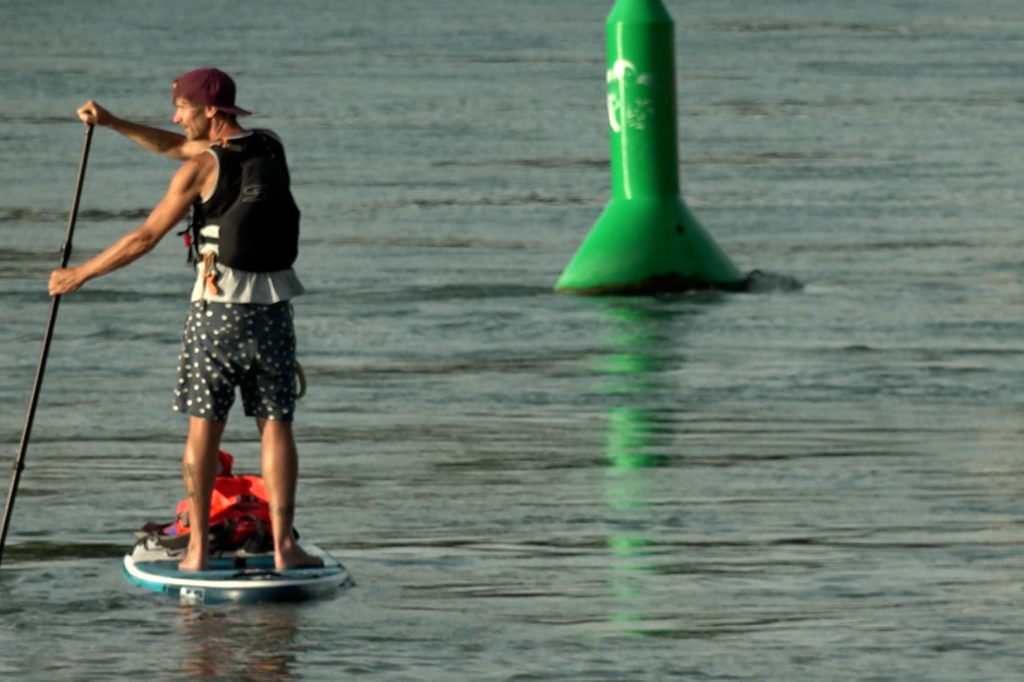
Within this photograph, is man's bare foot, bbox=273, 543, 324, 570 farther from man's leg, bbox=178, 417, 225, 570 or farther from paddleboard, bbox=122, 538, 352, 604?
man's leg, bbox=178, 417, 225, 570

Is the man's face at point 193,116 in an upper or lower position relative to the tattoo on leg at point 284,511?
upper

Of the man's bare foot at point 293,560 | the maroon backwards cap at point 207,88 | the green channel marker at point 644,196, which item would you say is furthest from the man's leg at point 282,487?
the green channel marker at point 644,196

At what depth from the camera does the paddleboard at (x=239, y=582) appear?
28.3 ft

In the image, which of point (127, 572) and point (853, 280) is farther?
point (853, 280)

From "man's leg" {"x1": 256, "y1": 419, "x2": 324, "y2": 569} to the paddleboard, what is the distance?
0.05 m

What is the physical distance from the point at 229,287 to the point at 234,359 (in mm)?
211

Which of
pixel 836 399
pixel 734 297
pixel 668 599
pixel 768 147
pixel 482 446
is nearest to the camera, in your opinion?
pixel 668 599

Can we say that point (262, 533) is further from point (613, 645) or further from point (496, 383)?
point (496, 383)

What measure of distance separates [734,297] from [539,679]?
27.0ft

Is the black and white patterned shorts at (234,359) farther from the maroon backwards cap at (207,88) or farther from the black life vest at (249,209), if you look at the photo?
the maroon backwards cap at (207,88)

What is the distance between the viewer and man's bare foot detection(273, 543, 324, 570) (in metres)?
8.80

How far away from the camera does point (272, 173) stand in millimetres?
8812

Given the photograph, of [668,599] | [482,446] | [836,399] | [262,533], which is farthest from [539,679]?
[836,399]

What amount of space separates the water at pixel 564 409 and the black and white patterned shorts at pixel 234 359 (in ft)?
1.91
